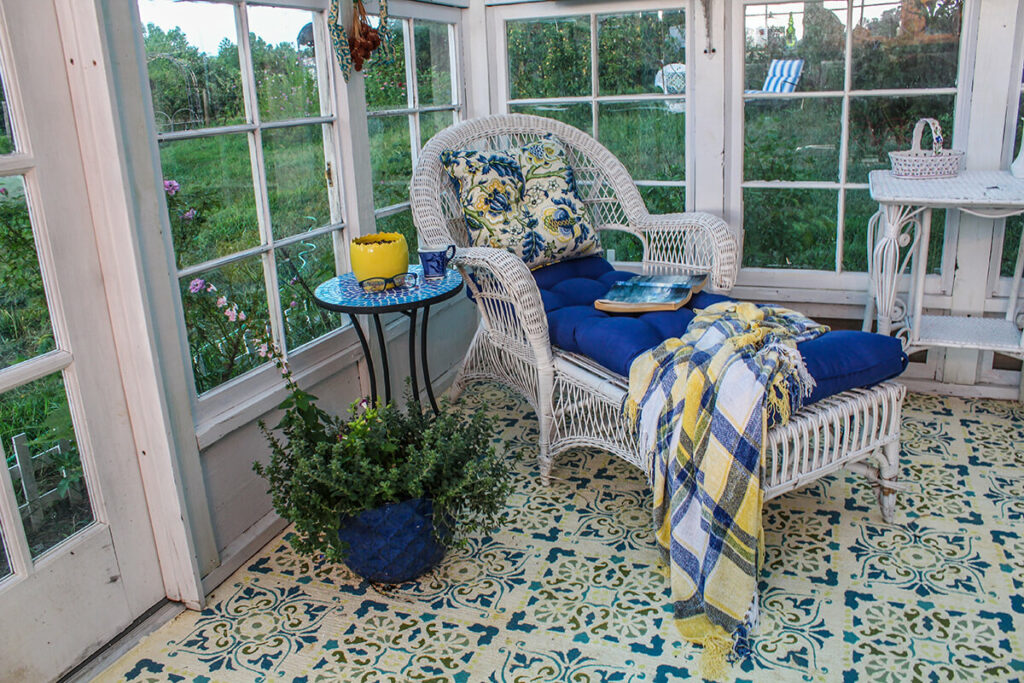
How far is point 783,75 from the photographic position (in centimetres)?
319

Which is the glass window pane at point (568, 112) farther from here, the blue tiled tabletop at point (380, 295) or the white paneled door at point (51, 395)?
the white paneled door at point (51, 395)

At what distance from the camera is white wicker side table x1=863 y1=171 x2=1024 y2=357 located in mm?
2650

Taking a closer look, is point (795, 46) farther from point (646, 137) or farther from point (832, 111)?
point (646, 137)

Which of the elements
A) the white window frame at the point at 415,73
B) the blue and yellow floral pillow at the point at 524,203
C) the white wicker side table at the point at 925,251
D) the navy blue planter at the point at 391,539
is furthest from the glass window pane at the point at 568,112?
the navy blue planter at the point at 391,539

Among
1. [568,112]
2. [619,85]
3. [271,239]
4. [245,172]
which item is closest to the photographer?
[245,172]

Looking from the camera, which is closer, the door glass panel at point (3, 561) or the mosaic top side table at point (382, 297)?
the door glass panel at point (3, 561)

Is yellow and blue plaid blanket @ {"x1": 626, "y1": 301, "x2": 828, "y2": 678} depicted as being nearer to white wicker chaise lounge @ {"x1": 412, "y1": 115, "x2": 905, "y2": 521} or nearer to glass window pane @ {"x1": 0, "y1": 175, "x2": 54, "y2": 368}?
white wicker chaise lounge @ {"x1": 412, "y1": 115, "x2": 905, "y2": 521}

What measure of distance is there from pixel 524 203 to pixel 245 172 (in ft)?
3.32

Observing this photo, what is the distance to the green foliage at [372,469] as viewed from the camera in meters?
2.02

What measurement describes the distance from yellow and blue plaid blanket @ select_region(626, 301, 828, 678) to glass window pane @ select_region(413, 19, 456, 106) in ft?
5.42

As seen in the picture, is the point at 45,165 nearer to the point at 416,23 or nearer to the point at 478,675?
the point at 478,675

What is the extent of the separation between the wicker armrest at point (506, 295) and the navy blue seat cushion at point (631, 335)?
0.38 ft

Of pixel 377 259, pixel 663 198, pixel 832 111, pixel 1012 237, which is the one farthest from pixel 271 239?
pixel 1012 237

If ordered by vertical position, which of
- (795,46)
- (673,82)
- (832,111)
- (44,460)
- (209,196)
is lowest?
(44,460)
